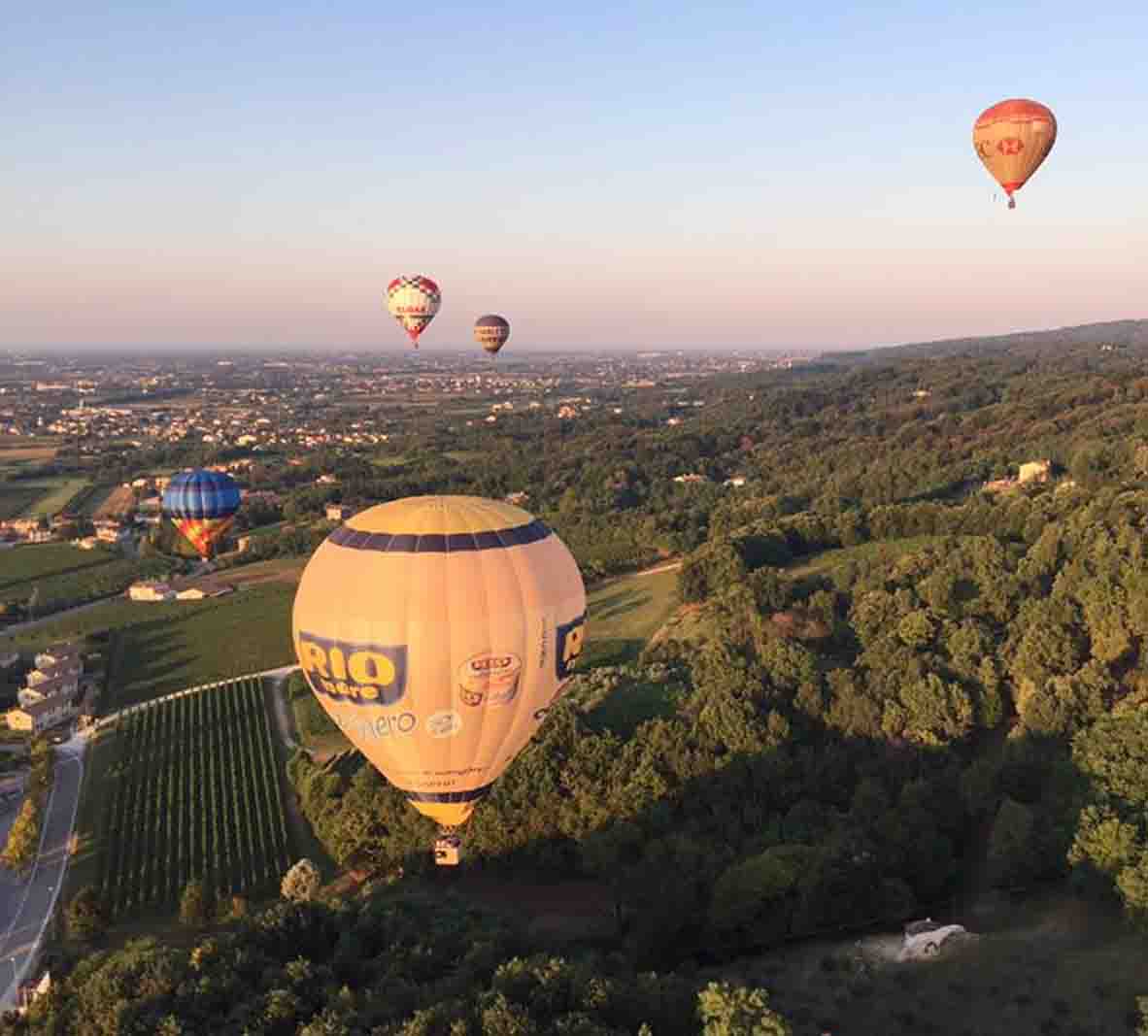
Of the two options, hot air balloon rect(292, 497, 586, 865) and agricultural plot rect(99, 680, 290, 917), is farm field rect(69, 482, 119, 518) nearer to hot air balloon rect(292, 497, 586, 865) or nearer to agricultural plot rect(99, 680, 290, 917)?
agricultural plot rect(99, 680, 290, 917)

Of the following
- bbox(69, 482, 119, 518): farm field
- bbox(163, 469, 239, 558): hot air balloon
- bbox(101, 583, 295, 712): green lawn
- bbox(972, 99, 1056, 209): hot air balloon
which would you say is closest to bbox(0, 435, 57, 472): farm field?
bbox(69, 482, 119, 518): farm field

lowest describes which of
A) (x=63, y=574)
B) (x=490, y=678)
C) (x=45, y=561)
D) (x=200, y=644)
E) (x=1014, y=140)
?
(x=200, y=644)

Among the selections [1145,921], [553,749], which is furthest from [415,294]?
[1145,921]

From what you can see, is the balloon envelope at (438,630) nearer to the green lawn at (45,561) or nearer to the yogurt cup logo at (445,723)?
the yogurt cup logo at (445,723)


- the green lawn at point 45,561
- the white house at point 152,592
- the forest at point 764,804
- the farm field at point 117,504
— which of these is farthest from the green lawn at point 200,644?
the farm field at point 117,504

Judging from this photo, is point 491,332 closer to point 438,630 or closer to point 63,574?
point 63,574

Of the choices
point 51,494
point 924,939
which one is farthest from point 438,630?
point 51,494
